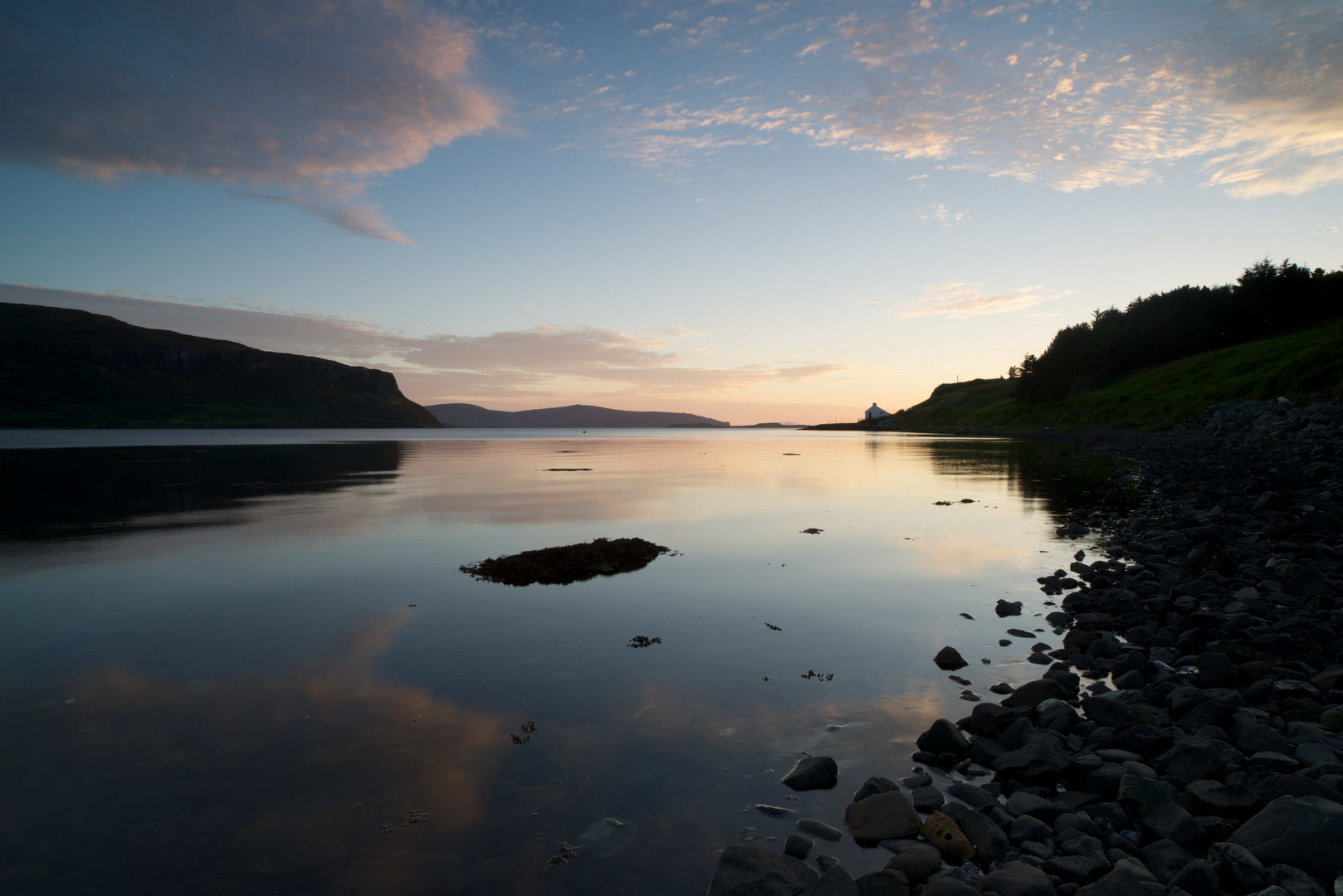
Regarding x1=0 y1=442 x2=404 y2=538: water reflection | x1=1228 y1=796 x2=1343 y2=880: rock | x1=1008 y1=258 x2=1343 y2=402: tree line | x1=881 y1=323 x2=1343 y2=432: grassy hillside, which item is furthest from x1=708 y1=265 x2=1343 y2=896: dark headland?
x1=1008 y1=258 x2=1343 y2=402: tree line

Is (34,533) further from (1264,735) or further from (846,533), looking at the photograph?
(1264,735)

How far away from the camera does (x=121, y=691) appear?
998cm

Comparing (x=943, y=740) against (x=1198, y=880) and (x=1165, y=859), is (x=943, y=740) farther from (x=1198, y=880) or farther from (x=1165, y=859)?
(x=1198, y=880)

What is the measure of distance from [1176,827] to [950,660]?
5486 mm

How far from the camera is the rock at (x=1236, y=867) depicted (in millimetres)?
5105

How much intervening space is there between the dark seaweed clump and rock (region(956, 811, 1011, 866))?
493 inches

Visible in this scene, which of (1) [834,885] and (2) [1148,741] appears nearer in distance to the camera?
(1) [834,885]

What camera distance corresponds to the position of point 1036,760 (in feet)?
24.0

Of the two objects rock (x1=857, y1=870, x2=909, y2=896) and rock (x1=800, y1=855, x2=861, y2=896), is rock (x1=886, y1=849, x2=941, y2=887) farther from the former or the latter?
rock (x1=800, y1=855, x2=861, y2=896)

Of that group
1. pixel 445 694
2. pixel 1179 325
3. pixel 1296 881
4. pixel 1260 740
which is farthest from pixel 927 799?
pixel 1179 325

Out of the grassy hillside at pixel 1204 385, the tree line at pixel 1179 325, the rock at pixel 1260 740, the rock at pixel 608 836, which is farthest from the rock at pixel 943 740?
the tree line at pixel 1179 325

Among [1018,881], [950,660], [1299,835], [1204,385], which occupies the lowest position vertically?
[950,660]

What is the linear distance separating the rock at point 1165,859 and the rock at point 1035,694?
333 cm

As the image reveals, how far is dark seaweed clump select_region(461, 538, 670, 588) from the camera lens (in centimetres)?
1767
